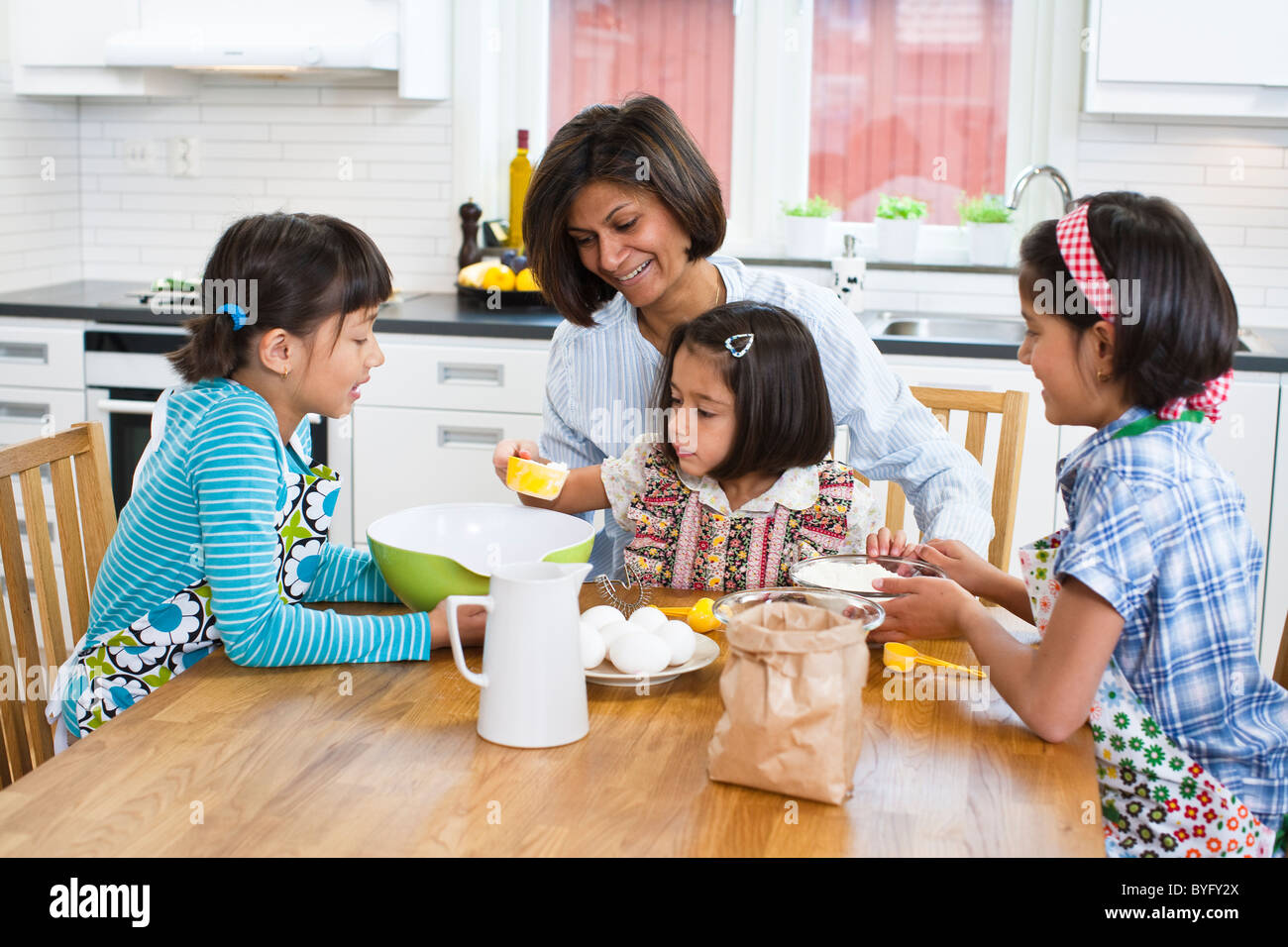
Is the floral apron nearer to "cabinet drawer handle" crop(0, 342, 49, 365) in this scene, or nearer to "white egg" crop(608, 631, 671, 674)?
"white egg" crop(608, 631, 671, 674)

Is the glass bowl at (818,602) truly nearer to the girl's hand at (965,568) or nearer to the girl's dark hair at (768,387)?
the girl's hand at (965,568)

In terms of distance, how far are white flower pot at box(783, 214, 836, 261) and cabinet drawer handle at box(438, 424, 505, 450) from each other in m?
1.10

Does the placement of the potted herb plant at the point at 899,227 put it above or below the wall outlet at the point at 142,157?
→ below

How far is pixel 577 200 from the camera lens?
78.1 inches

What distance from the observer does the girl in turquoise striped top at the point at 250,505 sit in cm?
144

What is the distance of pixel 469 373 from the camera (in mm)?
3367

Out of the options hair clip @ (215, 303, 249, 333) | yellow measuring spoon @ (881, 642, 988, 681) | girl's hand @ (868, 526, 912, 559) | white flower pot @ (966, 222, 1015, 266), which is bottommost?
yellow measuring spoon @ (881, 642, 988, 681)

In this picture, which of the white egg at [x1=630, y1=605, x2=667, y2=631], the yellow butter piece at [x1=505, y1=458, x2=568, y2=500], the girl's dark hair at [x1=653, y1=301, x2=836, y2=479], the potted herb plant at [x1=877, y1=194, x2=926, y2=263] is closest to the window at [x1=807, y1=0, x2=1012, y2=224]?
the potted herb plant at [x1=877, y1=194, x2=926, y2=263]

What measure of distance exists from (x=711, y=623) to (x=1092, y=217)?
2.06 feet

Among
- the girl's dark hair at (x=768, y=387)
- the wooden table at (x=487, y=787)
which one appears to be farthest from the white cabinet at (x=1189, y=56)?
the wooden table at (x=487, y=787)

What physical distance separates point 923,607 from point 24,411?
287 centimetres

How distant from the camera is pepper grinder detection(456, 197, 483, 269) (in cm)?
387

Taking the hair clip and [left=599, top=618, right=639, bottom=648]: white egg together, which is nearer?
[left=599, top=618, right=639, bottom=648]: white egg

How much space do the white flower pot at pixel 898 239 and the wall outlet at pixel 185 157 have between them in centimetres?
210
